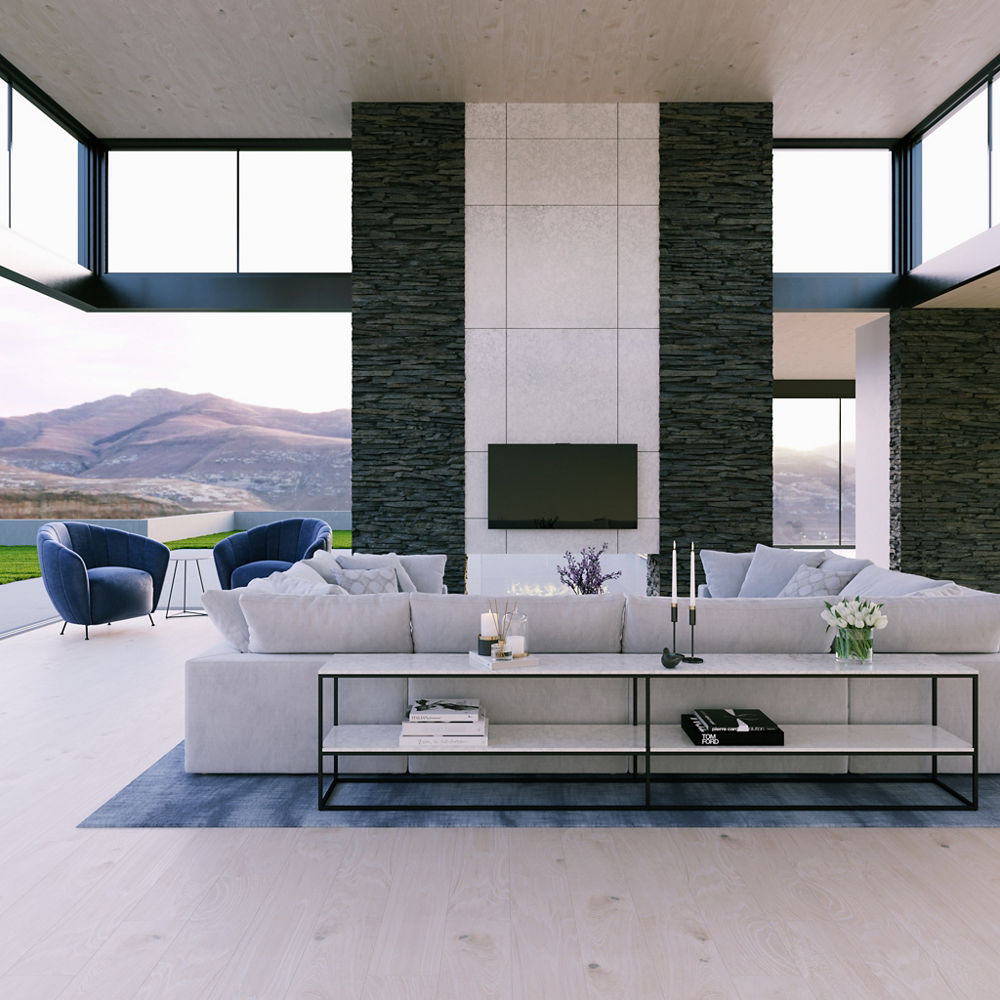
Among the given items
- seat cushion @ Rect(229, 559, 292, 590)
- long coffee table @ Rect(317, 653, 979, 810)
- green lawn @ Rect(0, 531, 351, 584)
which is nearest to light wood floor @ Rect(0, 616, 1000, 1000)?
long coffee table @ Rect(317, 653, 979, 810)

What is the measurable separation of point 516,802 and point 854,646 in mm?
1337

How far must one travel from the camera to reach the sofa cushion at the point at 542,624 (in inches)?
122

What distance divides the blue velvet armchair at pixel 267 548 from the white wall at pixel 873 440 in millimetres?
5051

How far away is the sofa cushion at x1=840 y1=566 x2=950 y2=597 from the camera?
3.65 metres

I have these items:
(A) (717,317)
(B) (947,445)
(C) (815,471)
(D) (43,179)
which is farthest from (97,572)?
(C) (815,471)

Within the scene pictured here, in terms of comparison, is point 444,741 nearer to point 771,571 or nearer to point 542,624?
point 542,624

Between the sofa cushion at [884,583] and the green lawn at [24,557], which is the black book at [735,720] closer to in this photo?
the sofa cushion at [884,583]

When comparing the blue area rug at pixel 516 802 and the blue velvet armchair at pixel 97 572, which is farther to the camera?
the blue velvet armchair at pixel 97 572

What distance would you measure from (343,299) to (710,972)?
20.0ft

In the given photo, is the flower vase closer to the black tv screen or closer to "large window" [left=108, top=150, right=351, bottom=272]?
the black tv screen

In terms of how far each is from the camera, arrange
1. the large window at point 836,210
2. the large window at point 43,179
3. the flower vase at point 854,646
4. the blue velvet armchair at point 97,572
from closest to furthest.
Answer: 1. the flower vase at point 854,646
2. the blue velvet armchair at point 97,572
3. the large window at point 43,179
4. the large window at point 836,210

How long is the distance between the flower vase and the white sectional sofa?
0.54 feet

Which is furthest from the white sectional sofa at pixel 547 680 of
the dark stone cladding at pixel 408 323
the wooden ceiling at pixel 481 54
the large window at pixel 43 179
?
the large window at pixel 43 179

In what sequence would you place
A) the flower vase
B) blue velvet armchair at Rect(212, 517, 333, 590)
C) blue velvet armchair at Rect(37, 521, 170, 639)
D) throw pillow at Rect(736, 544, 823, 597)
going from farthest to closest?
blue velvet armchair at Rect(212, 517, 333, 590) < blue velvet armchair at Rect(37, 521, 170, 639) < throw pillow at Rect(736, 544, 823, 597) < the flower vase
